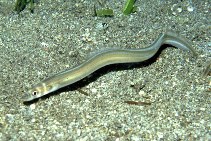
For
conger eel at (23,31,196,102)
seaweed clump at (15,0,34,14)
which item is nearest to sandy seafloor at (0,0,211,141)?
seaweed clump at (15,0,34,14)

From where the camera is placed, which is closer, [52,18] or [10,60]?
[10,60]

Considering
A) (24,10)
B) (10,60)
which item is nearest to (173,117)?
(10,60)

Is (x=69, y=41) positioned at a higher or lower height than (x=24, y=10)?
lower

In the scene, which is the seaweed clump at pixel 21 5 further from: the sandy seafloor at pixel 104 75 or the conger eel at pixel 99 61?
the conger eel at pixel 99 61

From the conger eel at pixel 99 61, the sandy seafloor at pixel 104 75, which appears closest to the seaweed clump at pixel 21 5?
the sandy seafloor at pixel 104 75

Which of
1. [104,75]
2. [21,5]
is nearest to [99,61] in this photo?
[104,75]

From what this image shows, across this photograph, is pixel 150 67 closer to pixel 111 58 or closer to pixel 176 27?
pixel 111 58

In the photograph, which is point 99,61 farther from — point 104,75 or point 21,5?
point 21,5
